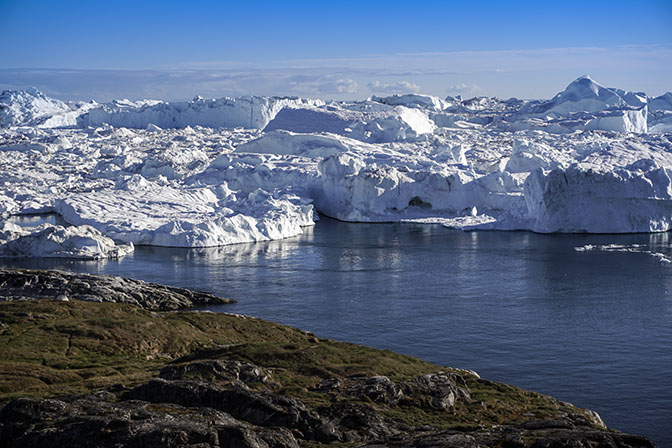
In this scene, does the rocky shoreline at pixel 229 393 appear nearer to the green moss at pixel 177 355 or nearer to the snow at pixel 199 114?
the green moss at pixel 177 355

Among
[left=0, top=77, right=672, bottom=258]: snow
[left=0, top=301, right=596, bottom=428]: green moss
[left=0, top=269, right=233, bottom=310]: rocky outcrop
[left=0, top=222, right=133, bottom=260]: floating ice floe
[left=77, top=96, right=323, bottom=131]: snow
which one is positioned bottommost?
[left=0, top=301, right=596, bottom=428]: green moss

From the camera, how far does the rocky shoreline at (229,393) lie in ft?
36.0

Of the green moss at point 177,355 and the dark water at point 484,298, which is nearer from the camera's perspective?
the green moss at point 177,355

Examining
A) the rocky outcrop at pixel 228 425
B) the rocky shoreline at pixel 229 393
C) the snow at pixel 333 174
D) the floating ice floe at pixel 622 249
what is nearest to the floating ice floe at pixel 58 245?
the snow at pixel 333 174

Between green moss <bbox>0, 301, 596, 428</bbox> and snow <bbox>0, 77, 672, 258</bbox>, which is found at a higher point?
snow <bbox>0, 77, 672, 258</bbox>

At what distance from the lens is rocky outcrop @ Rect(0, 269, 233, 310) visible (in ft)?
102

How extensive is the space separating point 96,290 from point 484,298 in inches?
679

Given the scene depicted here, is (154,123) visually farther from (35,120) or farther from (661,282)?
(661,282)

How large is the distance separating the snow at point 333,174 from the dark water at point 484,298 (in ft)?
7.60

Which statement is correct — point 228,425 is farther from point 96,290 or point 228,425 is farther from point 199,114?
point 199,114

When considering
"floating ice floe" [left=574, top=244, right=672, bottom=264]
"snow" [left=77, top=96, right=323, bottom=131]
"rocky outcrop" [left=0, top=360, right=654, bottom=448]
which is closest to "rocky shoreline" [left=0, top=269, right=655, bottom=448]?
"rocky outcrop" [left=0, top=360, right=654, bottom=448]

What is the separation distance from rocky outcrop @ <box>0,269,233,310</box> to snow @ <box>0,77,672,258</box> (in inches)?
412

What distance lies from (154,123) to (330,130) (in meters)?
42.3

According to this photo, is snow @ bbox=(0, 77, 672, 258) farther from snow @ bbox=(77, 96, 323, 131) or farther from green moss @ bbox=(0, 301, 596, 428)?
green moss @ bbox=(0, 301, 596, 428)
